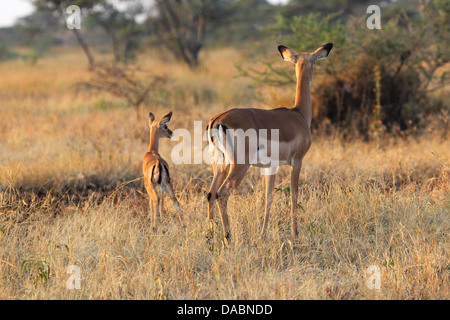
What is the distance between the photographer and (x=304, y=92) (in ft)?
14.6

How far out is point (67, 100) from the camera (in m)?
10.6

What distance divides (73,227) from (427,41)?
6.28 m

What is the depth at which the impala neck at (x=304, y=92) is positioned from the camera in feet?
14.5

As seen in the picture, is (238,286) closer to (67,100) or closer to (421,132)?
(421,132)

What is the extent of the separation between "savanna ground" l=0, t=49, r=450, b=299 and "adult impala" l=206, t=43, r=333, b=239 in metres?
0.27

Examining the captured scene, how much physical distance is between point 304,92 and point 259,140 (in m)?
0.94

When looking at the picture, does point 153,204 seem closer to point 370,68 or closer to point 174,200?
point 174,200

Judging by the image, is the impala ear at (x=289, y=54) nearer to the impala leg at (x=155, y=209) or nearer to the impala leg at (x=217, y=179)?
the impala leg at (x=217, y=179)

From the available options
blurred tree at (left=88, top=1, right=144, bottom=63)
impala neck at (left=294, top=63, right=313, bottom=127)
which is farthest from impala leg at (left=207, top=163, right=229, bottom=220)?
blurred tree at (left=88, top=1, right=144, bottom=63)

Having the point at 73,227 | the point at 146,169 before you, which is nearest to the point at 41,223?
the point at 73,227

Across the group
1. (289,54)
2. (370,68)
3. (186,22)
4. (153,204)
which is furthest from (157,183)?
(186,22)

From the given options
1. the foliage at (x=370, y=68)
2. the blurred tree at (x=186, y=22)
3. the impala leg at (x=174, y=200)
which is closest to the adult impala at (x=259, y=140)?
the impala leg at (x=174, y=200)

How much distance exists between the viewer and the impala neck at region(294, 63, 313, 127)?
4422 millimetres

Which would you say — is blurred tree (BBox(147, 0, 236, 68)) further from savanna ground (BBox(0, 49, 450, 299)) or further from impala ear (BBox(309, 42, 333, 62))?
impala ear (BBox(309, 42, 333, 62))
